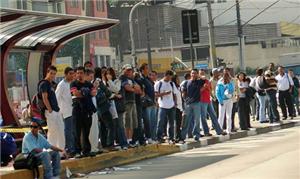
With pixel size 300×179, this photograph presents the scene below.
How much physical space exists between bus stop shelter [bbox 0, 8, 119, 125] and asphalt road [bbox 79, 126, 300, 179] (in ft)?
11.0

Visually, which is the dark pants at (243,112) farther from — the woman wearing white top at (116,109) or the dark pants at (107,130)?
the dark pants at (107,130)

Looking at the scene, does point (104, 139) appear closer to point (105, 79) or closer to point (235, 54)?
point (105, 79)

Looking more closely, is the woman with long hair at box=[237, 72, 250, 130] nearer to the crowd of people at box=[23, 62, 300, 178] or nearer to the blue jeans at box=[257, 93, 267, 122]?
the crowd of people at box=[23, 62, 300, 178]

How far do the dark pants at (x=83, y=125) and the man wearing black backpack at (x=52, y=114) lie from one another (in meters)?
0.79

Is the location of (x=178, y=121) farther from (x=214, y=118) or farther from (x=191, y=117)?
(x=214, y=118)

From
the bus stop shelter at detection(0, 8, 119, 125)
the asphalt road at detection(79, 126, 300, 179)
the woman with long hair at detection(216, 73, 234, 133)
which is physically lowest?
the asphalt road at detection(79, 126, 300, 179)

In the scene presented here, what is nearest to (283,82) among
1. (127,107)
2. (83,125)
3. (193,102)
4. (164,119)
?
(193,102)

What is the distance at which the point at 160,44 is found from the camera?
97.9 meters

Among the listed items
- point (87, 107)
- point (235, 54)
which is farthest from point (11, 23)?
point (235, 54)

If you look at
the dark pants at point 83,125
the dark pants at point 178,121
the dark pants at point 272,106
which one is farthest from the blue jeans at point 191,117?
the dark pants at point 272,106

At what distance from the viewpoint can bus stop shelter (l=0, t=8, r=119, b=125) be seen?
46.7ft

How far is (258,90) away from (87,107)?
1068 centimetres

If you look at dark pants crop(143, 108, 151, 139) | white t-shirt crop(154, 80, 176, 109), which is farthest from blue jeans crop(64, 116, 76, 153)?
white t-shirt crop(154, 80, 176, 109)

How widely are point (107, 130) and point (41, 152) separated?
12.0ft
